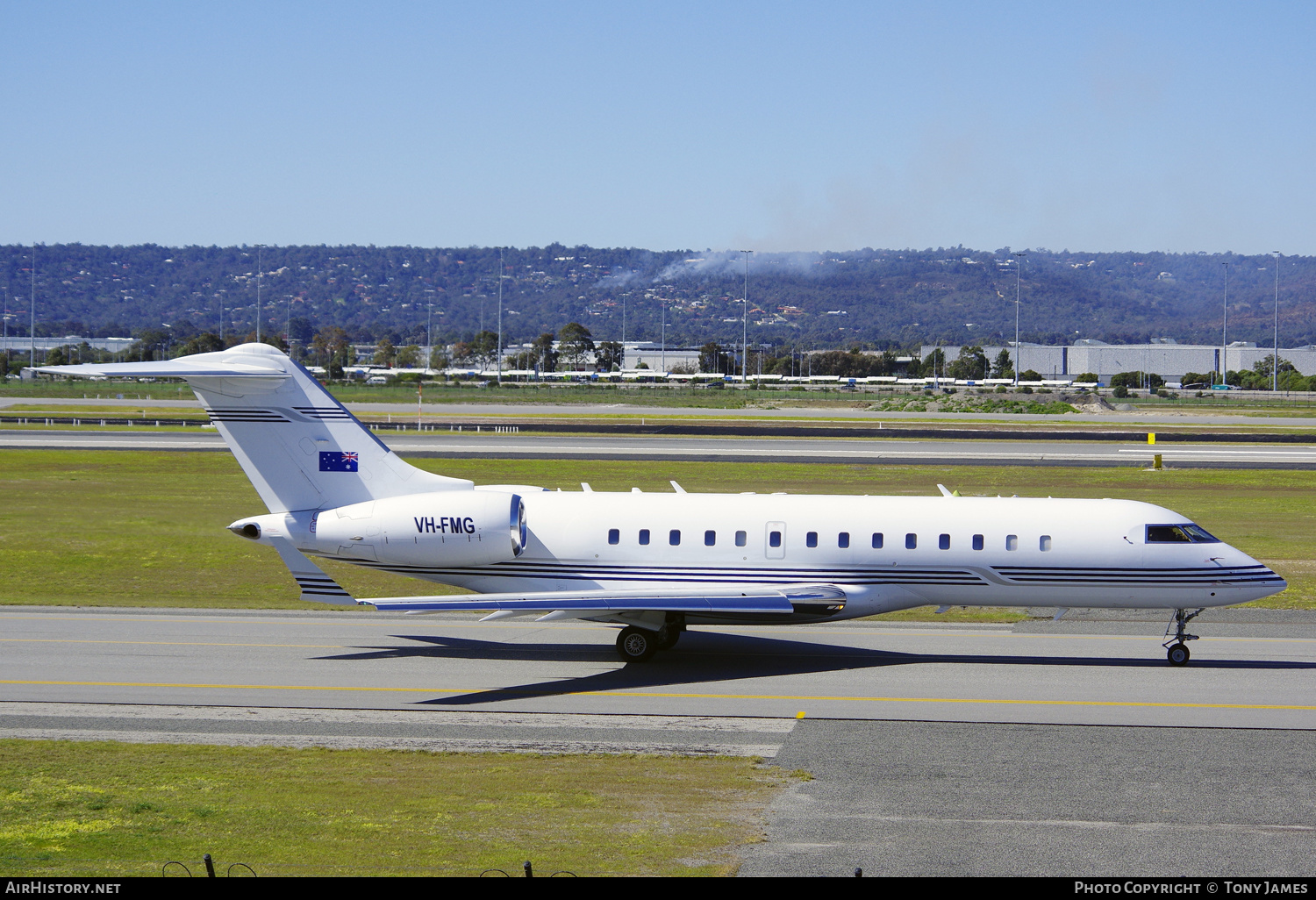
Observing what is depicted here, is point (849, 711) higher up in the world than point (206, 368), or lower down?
lower down

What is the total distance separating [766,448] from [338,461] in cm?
4453

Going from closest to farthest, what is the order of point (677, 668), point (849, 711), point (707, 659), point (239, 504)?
1. point (849, 711)
2. point (677, 668)
3. point (707, 659)
4. point (239, 504)

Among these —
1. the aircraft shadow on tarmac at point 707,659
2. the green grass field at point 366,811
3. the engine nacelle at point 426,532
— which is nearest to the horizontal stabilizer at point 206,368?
the engine nacelle at point 426,532

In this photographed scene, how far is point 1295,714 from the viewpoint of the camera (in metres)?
18.7

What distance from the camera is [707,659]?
2284 cm

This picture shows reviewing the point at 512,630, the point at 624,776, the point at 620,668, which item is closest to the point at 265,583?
the point at 512,630

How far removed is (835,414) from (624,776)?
9124cm

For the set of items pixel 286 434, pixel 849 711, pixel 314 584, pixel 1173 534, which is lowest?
pixel 849 711

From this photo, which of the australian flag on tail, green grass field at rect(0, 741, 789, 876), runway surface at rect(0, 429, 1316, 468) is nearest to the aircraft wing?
the australian flag on tail

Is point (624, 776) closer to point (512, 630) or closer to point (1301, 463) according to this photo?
point (512, 630)

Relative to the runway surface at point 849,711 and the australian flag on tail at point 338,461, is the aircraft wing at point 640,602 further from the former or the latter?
the australian flag on tail at point 338,461

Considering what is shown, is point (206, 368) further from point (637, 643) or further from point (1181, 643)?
point (1181, 643)

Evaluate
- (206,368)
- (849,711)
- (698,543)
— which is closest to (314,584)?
(206,368)

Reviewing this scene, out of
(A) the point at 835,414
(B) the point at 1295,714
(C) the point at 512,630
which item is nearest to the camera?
(B) the point at 1295,714
